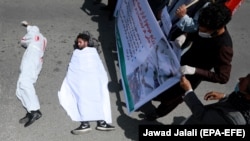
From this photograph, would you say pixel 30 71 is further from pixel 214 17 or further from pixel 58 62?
pixel 214 17

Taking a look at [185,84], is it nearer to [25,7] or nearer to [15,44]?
[15,44]

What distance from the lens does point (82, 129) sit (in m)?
4.28

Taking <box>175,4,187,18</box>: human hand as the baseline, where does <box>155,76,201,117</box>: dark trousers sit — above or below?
below

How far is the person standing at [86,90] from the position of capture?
4.41 metres

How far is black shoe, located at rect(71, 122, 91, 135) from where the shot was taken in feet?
14.0

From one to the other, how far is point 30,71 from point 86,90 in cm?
83

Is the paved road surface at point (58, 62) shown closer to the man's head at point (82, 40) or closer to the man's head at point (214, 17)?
the man's head at point (82, 40)

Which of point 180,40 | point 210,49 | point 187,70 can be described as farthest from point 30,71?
point 210,49

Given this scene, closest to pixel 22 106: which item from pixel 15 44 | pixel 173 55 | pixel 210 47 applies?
pixel 15 44

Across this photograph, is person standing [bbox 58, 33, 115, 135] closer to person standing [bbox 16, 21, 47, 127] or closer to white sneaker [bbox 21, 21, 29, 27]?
person standing [bbox 16, 21, 47, 127]

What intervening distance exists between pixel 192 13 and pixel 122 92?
57.6 inches

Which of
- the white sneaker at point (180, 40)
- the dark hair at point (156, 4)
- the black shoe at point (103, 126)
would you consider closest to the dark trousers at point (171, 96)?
the white sneaker at point (180, 40)

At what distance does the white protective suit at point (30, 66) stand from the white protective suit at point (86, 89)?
39cm

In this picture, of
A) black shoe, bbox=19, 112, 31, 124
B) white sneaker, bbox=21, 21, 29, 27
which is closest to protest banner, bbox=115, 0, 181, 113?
black shoe, bbox=19, 112, 31, 124
